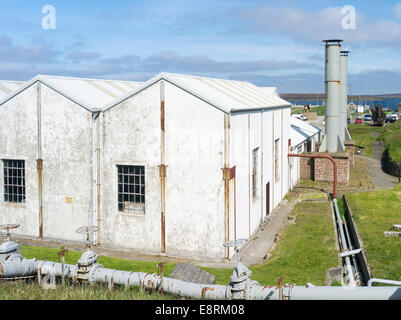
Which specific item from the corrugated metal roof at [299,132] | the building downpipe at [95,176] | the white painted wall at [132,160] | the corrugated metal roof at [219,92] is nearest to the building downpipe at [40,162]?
the building downpipe at [95,176]

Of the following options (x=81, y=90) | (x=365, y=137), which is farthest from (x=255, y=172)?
(x=365, y=137)

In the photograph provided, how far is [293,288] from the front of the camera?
953 cm

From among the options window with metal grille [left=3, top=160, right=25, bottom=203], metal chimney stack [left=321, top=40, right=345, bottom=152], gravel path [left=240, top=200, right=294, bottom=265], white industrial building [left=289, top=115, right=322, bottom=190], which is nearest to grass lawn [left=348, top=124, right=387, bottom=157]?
white industrial building [left=289, top=115, right=322, bottom=190]

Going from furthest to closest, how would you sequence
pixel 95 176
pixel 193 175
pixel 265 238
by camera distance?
pixel 265 238 < pixel 95 176 < pixel 193 175

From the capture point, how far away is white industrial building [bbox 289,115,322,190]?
29.3m

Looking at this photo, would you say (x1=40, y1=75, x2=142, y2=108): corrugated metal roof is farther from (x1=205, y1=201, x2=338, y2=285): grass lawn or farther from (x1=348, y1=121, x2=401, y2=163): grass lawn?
(x1=348, y1=121, x2=401, y2=163): grass lawn

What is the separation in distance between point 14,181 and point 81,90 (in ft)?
15.3

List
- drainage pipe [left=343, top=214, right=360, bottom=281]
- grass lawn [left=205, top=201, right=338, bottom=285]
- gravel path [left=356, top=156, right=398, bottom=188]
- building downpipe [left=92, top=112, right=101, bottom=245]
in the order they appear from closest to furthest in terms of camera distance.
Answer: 1. grass lawn [left=205, top=201, right=338, bottom=285]
2. drainage pipe [left=343, top=214, right=360, bottom=281]
3. building downpipe [left=92, top=112, right=101, bottom=245]
4. gravel path [left=356, top=156, right=398, bottom=188]

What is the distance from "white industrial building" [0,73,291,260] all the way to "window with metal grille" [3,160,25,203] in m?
0.04

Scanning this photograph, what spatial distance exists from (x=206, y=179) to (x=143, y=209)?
9.59 feet

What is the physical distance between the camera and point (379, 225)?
64.6ft

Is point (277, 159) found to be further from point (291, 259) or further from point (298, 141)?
point (291, 259)
